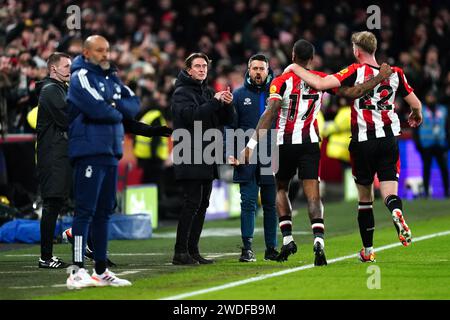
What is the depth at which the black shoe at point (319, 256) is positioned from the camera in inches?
469

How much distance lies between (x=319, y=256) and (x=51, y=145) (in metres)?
3.05

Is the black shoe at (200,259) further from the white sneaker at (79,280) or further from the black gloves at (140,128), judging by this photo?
the white sneaker at (79,280)

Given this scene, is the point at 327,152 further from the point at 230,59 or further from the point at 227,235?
the point at 227,235

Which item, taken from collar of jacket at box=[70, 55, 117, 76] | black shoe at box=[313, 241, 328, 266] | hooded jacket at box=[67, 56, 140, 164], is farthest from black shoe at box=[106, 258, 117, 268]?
collar of jacket at box=[70, 55, 117, 76]

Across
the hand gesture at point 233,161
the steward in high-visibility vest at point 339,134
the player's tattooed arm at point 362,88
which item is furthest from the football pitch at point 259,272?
the steward in high-visibility vest at point 339,134

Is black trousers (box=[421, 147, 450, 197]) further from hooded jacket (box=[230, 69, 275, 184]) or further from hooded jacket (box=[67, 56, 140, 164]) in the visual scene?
hooded jacket (box=[67, 56, 140, 164])

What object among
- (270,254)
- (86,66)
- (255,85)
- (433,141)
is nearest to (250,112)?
(255,85)

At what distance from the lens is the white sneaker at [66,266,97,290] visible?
409 inches

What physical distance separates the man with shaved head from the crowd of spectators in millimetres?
9799

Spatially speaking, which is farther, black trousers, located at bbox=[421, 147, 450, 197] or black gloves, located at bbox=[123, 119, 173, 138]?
black trousers, located at bbox=[421, 147, 450, 197]

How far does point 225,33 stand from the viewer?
29.2m

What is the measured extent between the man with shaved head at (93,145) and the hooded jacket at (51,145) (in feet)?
6.97

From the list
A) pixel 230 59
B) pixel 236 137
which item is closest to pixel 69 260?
pixel 236 137
